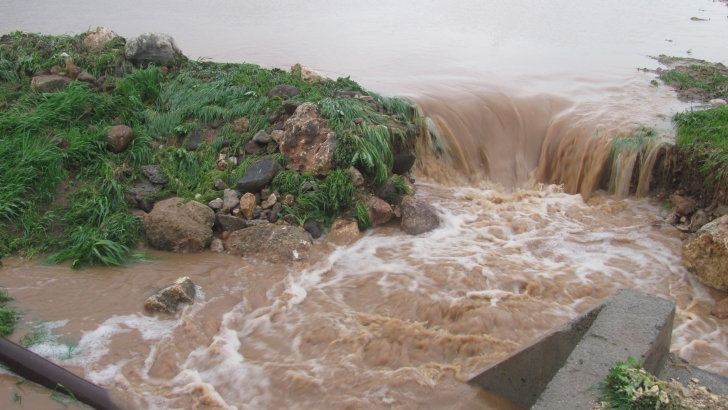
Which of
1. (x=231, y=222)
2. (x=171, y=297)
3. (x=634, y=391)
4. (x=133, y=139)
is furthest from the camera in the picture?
(x=133, y=139)

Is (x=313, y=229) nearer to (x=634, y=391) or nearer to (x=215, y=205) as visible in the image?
(x=215, y=205)

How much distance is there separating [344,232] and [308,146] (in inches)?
44.6

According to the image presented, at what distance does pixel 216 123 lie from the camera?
6.96m

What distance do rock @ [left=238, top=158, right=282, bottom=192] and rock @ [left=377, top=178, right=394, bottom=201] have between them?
117cm

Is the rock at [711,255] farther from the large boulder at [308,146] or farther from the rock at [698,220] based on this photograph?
the large boulder at [308,146]

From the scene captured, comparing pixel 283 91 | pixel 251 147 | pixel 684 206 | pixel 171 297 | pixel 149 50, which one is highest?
pixel 149 50

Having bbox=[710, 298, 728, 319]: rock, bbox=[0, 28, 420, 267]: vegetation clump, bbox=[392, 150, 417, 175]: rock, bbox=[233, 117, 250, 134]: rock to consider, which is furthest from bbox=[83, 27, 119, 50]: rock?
bbox=[710, 298, 728, 319]: rock

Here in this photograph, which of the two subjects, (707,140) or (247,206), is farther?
(707,140)

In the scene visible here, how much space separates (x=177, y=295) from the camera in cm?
469

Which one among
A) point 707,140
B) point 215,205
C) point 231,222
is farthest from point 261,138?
point 707,140

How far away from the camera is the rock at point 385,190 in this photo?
6.43 metres

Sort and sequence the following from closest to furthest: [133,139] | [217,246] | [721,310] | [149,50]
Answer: [721,310], [217,246], [133,139], [149,50]

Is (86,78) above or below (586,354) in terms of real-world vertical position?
above

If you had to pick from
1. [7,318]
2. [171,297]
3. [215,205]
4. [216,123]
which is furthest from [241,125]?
[7,318]
